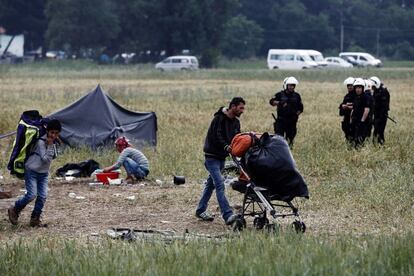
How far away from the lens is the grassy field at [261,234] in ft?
25.9

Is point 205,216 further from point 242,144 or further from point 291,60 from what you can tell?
point 291,60

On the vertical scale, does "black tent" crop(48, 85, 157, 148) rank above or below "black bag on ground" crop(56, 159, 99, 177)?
above

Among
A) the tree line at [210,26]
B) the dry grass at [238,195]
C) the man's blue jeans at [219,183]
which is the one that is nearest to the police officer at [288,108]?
the dry grass at [238,195]

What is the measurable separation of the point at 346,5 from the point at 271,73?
4283 cm

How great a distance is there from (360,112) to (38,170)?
8.20m

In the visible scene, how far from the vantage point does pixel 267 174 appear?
36.7 feet

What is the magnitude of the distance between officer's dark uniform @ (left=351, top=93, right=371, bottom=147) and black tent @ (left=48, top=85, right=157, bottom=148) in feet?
14.2

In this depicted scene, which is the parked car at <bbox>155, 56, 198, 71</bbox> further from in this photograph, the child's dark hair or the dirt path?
the child's dark hair

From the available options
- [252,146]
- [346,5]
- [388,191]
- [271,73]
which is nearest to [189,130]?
[388,191]

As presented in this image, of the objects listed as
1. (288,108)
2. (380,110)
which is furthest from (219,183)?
(380,110)

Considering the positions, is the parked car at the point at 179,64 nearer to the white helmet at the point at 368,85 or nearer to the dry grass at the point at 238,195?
the dry grass at the point at 238,195

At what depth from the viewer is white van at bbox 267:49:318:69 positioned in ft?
220

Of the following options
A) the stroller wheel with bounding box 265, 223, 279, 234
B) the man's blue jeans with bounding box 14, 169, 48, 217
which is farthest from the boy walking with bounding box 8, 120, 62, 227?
the stroller wheel with bounding box 265, 223, 279, 234

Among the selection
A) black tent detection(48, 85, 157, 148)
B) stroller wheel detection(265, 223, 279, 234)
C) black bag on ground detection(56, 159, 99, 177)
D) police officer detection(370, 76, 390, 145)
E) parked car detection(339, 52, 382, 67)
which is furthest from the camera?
parked car detection(339, 52, 382, 67)
